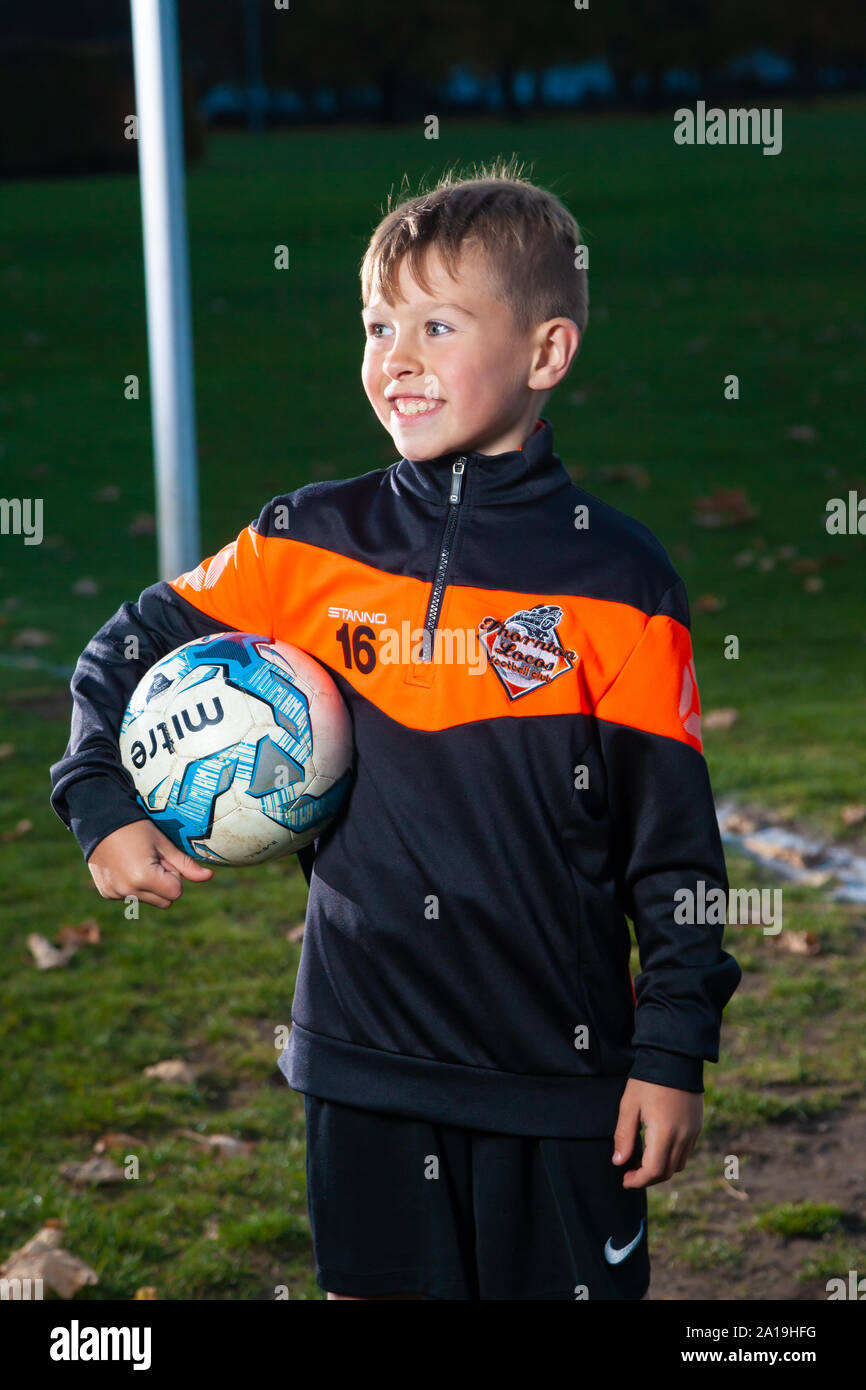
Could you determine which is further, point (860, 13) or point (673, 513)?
point (860, 13)

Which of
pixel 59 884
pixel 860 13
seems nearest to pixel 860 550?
pixel 59 884

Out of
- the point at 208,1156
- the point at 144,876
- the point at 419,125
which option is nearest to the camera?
the point at 144,876

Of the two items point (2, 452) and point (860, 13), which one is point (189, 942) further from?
point (860, 13)

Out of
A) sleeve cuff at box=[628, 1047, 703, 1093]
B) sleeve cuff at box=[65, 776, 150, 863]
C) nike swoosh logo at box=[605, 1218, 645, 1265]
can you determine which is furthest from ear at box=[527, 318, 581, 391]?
nike swoosh logo at box=[605, 1218, 645, 1265]

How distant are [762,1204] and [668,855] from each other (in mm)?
1653

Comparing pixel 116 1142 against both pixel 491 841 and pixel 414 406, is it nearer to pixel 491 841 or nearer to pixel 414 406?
pixel 491 841

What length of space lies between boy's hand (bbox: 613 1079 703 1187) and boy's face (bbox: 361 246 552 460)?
947mm

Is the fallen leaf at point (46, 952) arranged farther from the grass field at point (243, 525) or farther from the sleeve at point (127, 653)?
the sleeve at point (127, 653)

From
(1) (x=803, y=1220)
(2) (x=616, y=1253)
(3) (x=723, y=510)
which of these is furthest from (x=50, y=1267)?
(3) (x=723, y=510)

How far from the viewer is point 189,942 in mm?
4973

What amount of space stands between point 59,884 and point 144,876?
11.0 ft

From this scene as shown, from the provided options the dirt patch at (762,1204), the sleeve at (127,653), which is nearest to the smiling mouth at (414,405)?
the sleeve at (127,653)

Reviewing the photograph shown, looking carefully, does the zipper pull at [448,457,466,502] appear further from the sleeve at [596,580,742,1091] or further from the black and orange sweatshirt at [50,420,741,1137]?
the sleeve at [596,580,742,1091]

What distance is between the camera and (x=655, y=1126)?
2178 mm
